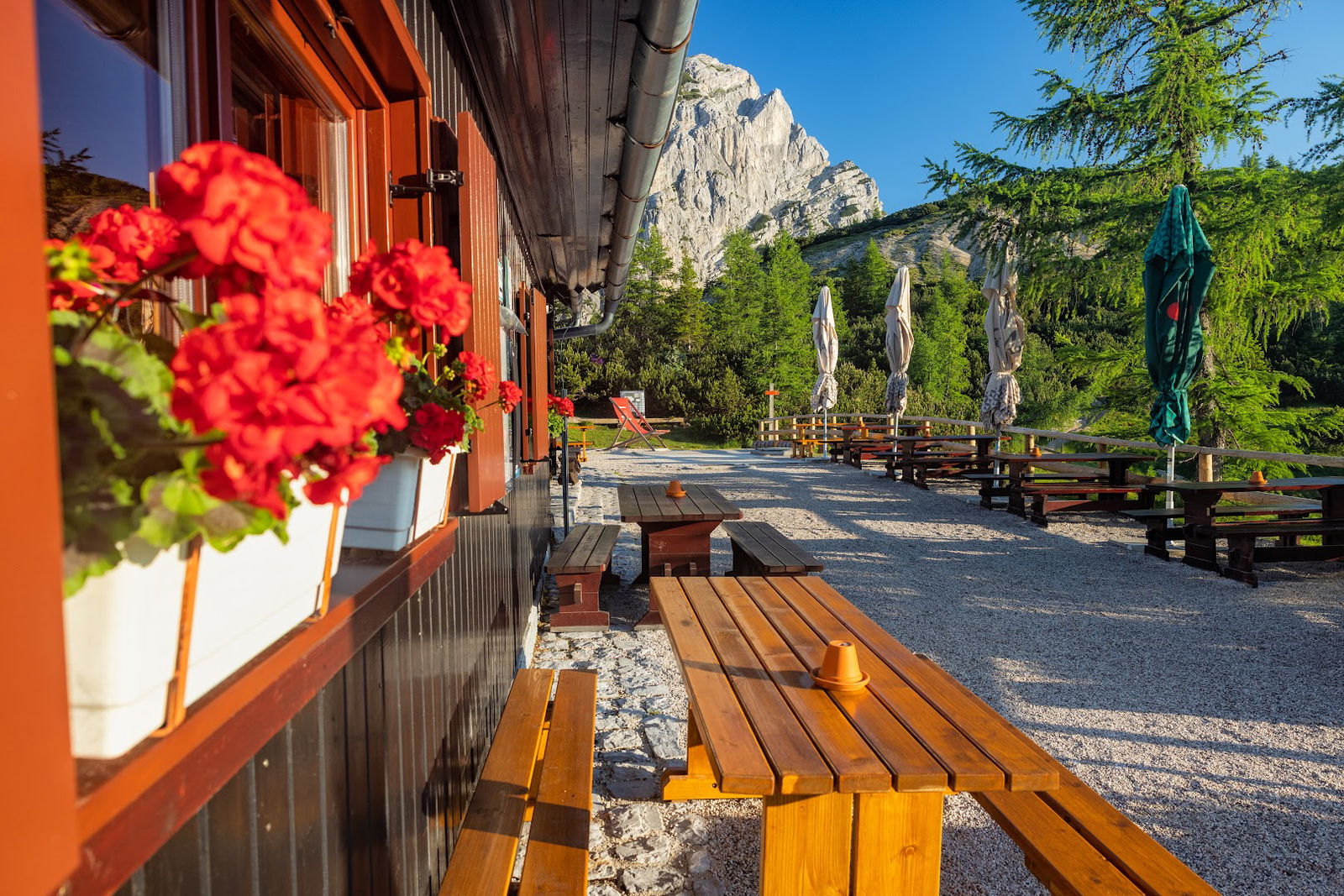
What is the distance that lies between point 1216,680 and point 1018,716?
1.13m

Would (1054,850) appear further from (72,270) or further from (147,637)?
(72,270)

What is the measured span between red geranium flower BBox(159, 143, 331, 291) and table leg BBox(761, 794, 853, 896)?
1.56m

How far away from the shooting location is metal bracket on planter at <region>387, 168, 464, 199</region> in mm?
1748

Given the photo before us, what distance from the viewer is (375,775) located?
4.44ft

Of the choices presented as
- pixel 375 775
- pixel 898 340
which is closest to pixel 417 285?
pixel 375 775

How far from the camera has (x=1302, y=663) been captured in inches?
150

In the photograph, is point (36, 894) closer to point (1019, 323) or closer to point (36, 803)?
point (36, 803)

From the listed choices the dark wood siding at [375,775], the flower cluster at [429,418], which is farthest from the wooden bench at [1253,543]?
the flower cluster at [429,418]

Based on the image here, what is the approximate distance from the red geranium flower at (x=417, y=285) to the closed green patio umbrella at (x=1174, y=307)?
22.7ft

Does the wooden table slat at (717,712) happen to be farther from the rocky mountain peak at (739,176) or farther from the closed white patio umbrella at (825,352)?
the rocky mountain peak at (739,176)

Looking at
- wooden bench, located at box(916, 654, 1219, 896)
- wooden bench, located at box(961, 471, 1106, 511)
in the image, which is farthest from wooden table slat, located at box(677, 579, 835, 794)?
wooden bench, located at box(961, 471, 1106, 511)

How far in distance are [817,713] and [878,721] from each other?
13 centimetres

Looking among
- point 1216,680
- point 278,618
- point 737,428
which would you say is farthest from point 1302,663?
point 737,428

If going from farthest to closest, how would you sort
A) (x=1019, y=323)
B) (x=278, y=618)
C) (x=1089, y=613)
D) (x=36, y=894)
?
(x=1019, y=323), (x=1089, y=613), (x=278, y=618), (x=36, y=894)
